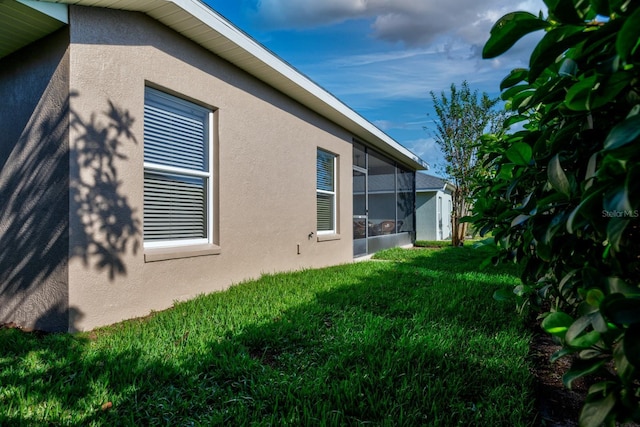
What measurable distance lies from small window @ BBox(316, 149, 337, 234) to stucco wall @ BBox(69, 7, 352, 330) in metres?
1.27

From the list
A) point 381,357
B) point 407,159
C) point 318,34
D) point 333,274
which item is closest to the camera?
point 381,357

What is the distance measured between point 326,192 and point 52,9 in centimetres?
539

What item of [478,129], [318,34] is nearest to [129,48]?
[318,34]

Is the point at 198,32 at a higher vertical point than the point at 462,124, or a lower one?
lower

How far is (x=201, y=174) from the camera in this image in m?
4.55

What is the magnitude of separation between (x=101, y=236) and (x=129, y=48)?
1.92 m

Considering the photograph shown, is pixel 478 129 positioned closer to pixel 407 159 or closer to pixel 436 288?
pixel 407 159

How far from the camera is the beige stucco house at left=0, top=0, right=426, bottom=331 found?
131 inches

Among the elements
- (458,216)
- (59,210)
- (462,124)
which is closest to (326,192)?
(59,210)

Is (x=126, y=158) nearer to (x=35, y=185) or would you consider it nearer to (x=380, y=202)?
(x=35, y=185)

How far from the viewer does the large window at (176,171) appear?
159 inches

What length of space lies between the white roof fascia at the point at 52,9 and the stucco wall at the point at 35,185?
0.16 metres

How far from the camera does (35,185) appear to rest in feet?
11.7

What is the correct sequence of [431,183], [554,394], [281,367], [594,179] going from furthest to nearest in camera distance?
[431,183], [281,367], [554,394], [594,179]
